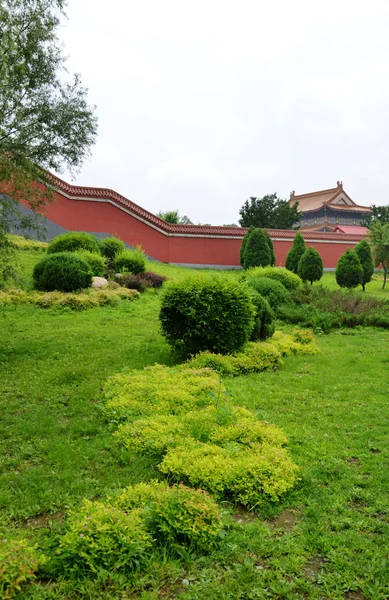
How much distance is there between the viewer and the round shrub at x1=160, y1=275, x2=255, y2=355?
21.4 ft

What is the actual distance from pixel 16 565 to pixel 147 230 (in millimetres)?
18785

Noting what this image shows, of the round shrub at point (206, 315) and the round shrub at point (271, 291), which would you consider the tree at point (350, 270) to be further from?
the round shrub at point (206, 315)

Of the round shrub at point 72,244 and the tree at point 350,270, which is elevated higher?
the round shrub at point 72,244

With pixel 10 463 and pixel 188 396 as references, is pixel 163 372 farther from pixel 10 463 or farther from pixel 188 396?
pixel 10 463

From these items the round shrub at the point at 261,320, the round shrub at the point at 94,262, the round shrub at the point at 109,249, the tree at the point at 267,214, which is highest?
the tree at the point at 267,214

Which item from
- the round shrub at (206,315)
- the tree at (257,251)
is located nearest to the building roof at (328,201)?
the tree at (257,251)

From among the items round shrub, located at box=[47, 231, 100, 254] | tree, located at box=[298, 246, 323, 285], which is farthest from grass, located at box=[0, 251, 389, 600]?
tree, located at box=[298, 246, 323, 285]

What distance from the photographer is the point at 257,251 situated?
1909 cm

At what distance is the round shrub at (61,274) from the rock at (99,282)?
50 centimetres

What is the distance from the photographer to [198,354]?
6.50 m

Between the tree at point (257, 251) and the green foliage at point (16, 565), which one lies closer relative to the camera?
the green foliage at point (16, 565)

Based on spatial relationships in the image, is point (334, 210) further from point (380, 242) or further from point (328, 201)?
point (380, 242)

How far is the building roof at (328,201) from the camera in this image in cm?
3503


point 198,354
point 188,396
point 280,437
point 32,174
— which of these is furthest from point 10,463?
point 32,174
